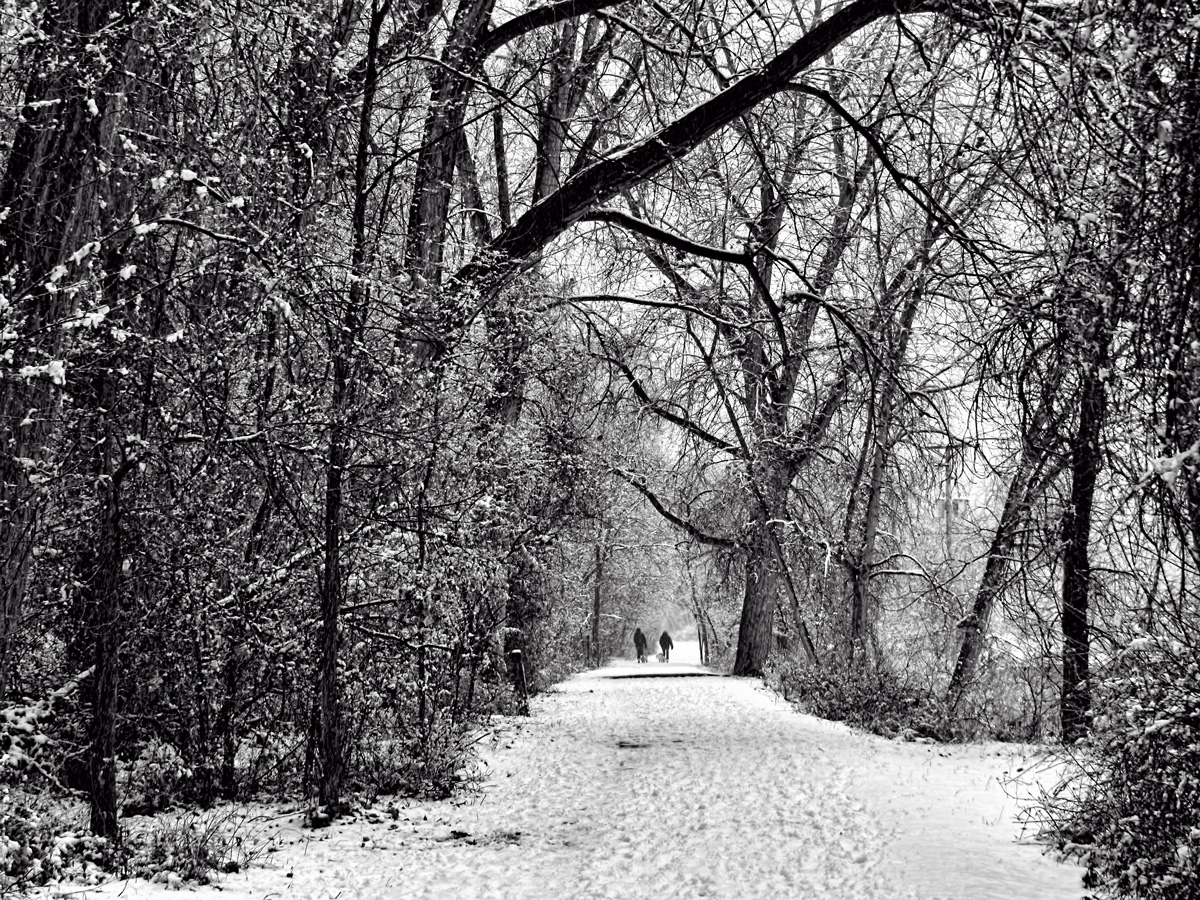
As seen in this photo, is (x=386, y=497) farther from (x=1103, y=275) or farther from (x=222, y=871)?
(x=1103, y=275)

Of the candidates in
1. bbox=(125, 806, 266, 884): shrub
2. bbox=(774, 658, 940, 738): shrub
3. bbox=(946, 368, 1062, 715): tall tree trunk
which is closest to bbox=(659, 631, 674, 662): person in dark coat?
bbox=(774, 658, 940, 738): shrub

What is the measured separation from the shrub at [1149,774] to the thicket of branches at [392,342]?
11 centimetres

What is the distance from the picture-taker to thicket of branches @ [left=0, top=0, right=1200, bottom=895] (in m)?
3.24

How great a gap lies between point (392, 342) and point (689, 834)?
400 centimetres

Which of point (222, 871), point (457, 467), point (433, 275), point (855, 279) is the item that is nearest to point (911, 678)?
point (855, 279)

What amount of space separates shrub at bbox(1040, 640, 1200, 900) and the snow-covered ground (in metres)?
0.67

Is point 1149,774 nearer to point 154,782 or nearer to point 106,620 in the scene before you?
point 106,620

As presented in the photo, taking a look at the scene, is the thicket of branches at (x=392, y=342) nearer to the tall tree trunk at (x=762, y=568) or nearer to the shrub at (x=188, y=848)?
the shrub at (x=188, y=848)

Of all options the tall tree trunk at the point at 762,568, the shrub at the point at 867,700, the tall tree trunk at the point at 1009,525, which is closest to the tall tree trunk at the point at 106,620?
the tall tree trunk at the point at 1009,525

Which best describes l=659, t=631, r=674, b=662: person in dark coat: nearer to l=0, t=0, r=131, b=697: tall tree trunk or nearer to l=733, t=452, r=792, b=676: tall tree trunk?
l=733, t=452, r=792, b=676: tall tree trunk

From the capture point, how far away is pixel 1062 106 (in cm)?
311

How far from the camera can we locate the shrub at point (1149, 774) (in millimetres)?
3957

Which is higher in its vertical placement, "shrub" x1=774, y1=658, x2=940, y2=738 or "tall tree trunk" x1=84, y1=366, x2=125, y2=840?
"tall tree trunk" x1=84, y1=366, x2=125, y2=840

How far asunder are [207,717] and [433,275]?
12.3 feet
